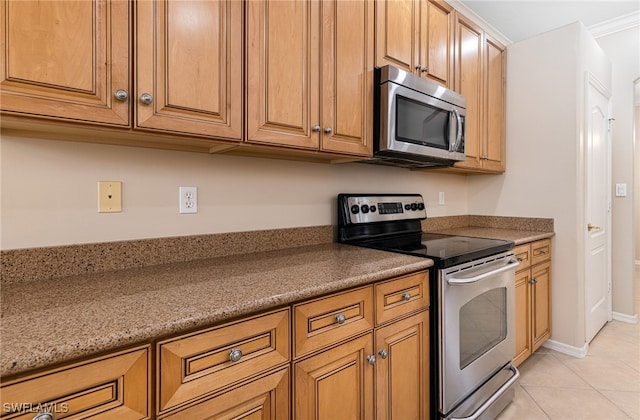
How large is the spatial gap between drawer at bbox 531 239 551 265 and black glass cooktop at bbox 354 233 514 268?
479mm

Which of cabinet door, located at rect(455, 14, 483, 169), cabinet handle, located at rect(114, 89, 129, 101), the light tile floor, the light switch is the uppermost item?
cabinet door, located at rect(455, 14, 483, 169)

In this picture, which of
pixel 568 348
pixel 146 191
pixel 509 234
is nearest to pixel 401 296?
pixel 146 191

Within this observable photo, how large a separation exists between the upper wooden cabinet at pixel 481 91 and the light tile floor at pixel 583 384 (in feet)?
4.62

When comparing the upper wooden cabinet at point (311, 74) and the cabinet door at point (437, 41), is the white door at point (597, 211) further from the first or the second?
the upper wooden cabinet at point (311, 74)

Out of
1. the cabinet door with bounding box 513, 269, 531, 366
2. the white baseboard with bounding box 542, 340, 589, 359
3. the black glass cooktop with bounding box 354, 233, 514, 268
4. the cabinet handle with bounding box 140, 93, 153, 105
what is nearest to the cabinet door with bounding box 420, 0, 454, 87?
the black glass cooktop with bounding box 354, 233, 514, 268

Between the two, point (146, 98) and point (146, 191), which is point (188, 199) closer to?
point (146, 191)

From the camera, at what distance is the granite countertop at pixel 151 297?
2.03 feet

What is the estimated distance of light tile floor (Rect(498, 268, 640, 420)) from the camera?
5.61 feet

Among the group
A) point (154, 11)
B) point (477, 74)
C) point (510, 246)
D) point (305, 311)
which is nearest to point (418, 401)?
point (305, 311)

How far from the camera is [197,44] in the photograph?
1.05m

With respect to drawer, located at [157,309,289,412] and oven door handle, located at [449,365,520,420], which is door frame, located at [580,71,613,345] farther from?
drawer, located at [157,309,289,412]

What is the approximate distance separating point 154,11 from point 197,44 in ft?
0.46

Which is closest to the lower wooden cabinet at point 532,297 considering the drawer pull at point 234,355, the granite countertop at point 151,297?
the granite countertop at point 151,297

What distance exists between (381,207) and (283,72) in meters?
1.00
